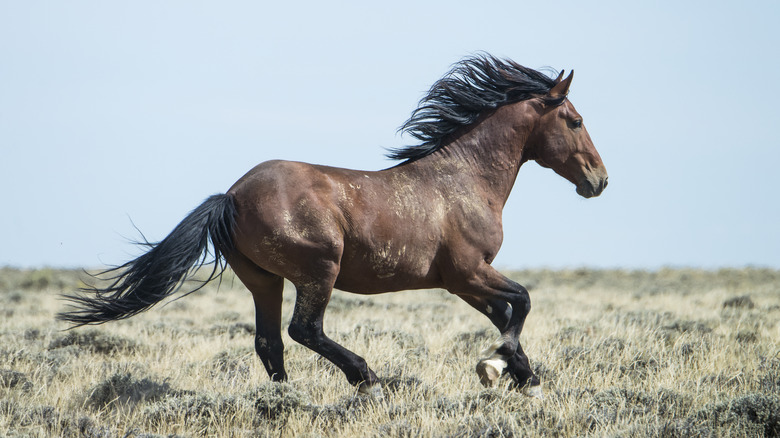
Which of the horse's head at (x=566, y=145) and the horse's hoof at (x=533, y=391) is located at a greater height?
the horse's head at (x=566, y=145)

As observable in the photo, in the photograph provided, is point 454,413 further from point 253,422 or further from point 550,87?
point 550,87

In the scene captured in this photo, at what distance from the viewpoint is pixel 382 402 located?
5223 mm

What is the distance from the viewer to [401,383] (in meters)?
5.96

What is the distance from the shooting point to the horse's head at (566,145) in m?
6.54

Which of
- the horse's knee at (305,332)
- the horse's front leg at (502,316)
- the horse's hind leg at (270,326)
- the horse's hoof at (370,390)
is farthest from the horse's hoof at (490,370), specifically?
the horse's hind leg at (270,326)

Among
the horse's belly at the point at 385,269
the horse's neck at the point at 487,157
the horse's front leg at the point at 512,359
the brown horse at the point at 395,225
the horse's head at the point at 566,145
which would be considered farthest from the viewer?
the horse's head at the point at 566,145

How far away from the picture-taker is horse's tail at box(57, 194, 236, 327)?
5.46 metres

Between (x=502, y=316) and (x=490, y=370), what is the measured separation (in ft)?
1.97

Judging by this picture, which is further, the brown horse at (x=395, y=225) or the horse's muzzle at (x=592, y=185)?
the horse's muzzle at (x=592, y=185)

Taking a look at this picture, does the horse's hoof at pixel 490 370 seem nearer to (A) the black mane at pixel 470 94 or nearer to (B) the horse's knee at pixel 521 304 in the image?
(B) the horse's knee at pixel 521 304

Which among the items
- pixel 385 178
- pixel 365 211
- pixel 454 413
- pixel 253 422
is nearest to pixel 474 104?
pixel 385 178

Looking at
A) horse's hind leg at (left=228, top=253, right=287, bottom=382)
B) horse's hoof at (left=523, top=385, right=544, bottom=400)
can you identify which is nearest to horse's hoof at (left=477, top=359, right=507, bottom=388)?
horse's hoof at (left=523, top=385, right=544, bottom=400)

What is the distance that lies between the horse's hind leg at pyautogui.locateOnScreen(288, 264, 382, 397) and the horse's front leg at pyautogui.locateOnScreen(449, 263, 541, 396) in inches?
34.9

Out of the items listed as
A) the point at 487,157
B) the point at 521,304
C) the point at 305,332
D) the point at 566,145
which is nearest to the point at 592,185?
the point at 566,145
